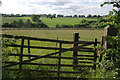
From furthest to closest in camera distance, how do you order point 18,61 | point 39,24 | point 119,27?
point 39,24, point 18,61, point 119,27

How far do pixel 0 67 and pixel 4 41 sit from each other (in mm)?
1058

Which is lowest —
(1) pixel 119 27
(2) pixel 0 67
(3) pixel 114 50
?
(2) pixel 0 67

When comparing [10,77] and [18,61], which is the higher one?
[18,61]

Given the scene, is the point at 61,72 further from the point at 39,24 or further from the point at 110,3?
the point at 39,24

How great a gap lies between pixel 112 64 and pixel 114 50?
0.37 meters

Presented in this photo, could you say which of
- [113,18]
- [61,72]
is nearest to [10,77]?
[61,72]

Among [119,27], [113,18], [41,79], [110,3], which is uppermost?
[110,3]

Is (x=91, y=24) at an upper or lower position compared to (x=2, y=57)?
upper

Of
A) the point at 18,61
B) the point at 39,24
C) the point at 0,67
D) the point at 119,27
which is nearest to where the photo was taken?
the point at 119,27

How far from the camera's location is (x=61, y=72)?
532 cm

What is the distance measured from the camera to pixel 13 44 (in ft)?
17.3

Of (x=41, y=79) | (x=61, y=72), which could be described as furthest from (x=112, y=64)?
(x=41, y=79)

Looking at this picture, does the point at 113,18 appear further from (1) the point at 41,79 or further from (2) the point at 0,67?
(2) the point at 0,67

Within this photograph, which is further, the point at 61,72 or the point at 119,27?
the point at 61,72
